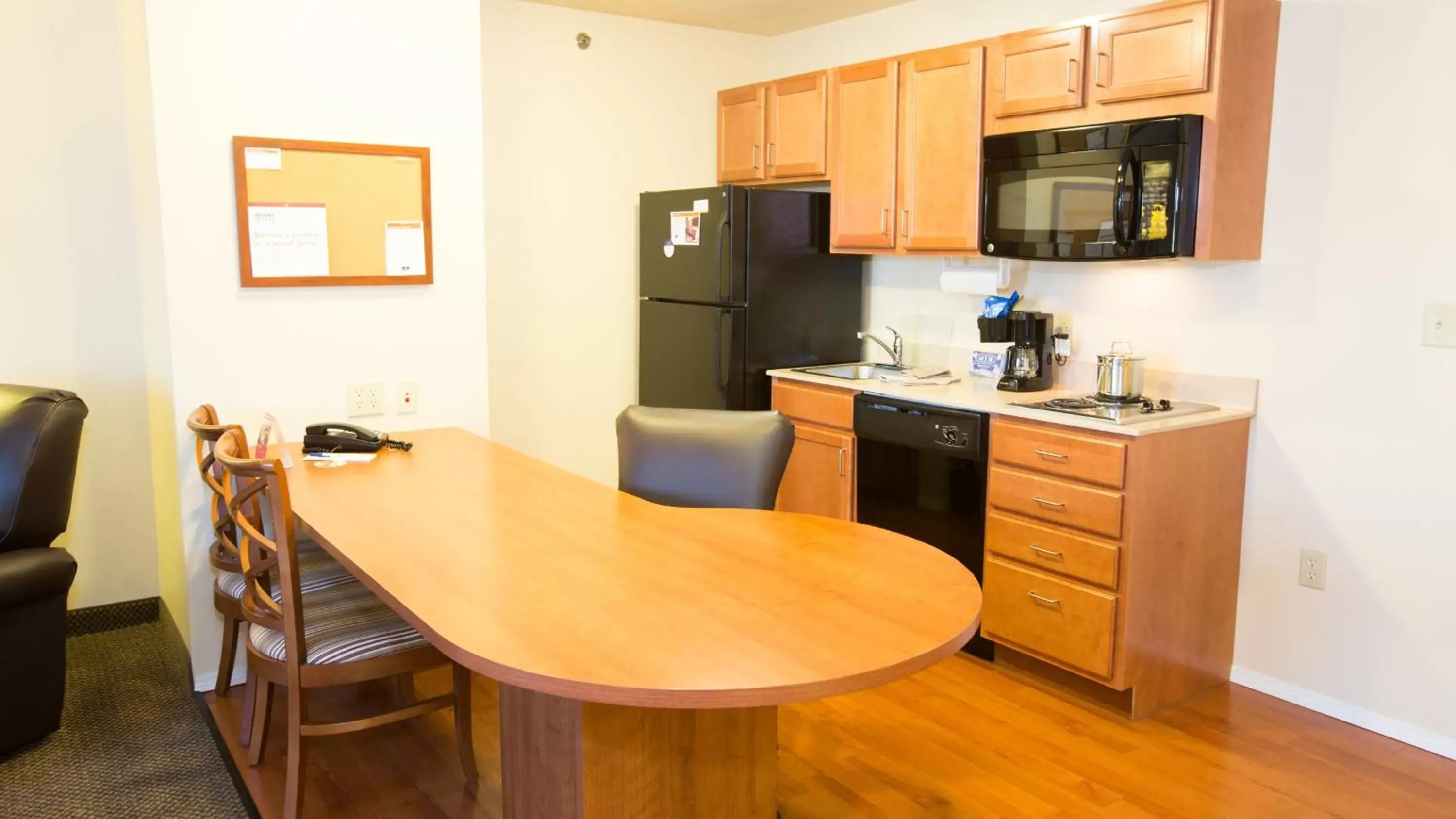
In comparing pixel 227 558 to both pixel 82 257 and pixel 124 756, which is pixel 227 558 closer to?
→ pixel 124 756

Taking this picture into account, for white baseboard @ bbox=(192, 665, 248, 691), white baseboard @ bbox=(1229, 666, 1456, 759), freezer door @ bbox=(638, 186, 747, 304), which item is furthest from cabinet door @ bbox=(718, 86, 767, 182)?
white baseboard @ bbox=(192, 665, 248, 691)

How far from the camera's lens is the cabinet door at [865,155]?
13.1 ft

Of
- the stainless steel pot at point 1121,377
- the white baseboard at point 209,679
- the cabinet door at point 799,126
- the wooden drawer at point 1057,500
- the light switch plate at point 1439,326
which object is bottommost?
the white baseboard at point 209,679

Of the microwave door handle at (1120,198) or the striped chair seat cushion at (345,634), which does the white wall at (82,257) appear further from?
the microwave door handle at (1120,198)

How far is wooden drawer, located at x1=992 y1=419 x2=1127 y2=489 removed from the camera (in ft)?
9.89

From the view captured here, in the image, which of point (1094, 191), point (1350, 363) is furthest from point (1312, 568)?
point (1094, 191)

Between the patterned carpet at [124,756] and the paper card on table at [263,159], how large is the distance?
1627mm

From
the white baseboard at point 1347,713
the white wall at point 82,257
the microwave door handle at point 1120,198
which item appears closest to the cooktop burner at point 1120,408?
the microwave door handle at point 1120,198

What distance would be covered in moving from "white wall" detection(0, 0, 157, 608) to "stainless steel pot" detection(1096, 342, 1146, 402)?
3.35 m

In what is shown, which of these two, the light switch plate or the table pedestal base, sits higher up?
the light switch plate

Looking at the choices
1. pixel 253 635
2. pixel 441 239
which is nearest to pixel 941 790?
pixel 253 635

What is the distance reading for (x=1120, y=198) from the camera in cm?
312

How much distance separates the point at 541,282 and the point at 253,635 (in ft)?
8.11

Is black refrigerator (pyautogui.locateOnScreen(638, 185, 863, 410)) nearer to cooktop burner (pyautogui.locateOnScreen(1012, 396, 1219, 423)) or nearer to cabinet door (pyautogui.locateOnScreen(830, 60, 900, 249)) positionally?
cabinet door (pyautogui.locateOnScreen(830, 60, 900, 249))
